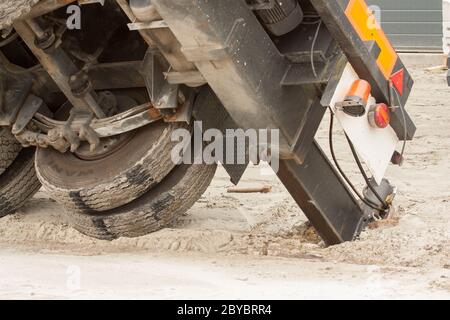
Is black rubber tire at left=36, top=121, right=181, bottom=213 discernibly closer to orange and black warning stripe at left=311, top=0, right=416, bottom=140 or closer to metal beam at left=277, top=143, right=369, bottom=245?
metal beam at left=277, top=143, right=369, bottom=245

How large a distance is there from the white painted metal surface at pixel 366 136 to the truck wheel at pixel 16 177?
1979mm

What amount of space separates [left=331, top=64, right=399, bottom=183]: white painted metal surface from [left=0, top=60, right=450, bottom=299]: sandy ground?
39 cm

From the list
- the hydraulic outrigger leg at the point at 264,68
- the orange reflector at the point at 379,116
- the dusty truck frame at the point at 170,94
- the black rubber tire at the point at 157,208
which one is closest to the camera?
the hydraulic outrigger leg at the point at 264,68

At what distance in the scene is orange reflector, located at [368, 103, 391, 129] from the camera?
4285mm

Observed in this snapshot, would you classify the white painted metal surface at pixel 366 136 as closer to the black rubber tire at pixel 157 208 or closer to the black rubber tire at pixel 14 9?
the black rubber tire at pixel 157 208

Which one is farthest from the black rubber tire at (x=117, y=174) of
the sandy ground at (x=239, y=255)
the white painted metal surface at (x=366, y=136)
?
the white painted metal surface at (x=366, y=136)

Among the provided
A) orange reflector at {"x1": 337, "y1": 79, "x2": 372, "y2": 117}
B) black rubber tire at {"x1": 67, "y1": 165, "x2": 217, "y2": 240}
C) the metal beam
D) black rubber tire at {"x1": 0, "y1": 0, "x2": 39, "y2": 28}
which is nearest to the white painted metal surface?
orange reflector at {"x1": 337, "y1": 79, "x2": 372, "y2": 117}

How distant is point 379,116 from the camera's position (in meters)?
4.29

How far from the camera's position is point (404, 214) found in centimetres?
518

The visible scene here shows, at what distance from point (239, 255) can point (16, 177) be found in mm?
1528

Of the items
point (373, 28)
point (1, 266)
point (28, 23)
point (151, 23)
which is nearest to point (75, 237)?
point (1, 266)

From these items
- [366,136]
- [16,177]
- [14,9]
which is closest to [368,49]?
[366,136]

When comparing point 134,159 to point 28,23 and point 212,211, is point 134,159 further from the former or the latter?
point 212,211

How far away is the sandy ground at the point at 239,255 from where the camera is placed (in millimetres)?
3740
